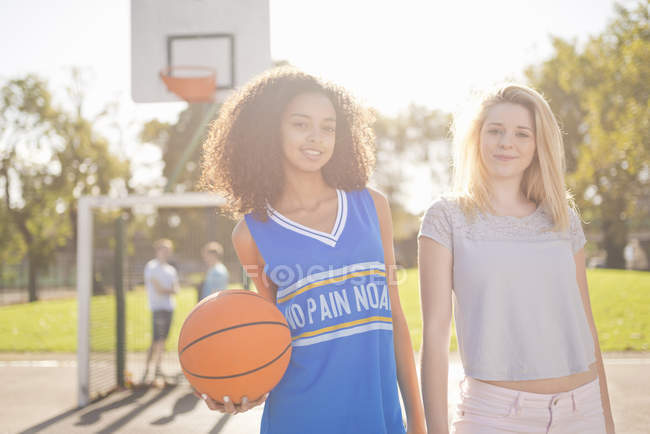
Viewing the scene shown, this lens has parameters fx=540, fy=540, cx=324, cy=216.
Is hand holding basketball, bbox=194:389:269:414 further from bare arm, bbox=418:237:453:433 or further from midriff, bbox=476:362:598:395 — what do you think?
midriff, bbox=476:362:598:395

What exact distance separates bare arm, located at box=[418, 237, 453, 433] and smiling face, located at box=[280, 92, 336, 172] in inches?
19.3

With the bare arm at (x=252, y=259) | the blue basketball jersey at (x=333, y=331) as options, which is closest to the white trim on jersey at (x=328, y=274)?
the blue basketball jersey at (x=333, y=331)

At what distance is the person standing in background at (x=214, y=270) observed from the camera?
7301 millimetres

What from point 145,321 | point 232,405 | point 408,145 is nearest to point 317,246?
point 232,405

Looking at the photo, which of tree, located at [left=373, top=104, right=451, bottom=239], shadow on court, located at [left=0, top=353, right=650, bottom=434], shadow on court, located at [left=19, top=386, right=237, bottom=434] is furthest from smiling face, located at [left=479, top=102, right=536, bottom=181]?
tree, located at [left=373, top=104, right=451, bottom=239]

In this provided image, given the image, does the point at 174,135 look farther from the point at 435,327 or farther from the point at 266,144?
the point at 435,327

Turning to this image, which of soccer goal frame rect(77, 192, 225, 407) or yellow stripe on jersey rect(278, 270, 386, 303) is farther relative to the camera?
soccer goal frame rect(77, 192, 225, 407)

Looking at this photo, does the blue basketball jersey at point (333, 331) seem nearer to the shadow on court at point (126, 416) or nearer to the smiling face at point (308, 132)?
the smiling face at point (308, 132)

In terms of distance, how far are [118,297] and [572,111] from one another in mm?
24452

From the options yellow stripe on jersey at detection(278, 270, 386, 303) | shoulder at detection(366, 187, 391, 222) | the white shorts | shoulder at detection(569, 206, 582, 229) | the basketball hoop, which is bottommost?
the white shorts

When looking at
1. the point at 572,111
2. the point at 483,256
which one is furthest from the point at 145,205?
the point at 572,111

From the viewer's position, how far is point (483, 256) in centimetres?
190

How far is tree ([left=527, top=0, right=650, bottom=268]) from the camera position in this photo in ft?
39.3

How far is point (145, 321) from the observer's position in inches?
493
